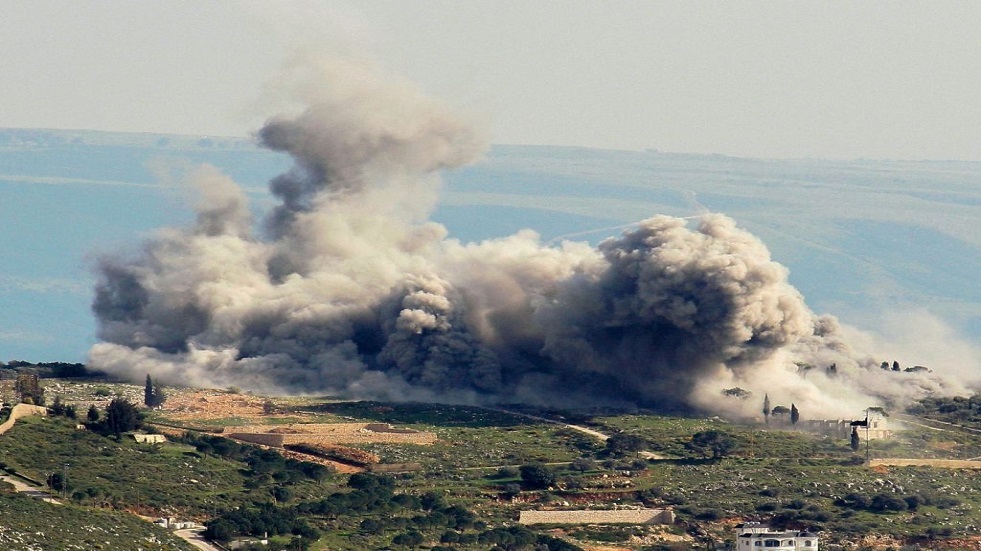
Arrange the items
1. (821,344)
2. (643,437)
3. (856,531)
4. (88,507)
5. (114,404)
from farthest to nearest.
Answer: (821,344), (643,437), (114,404), (856,531), (88,507)

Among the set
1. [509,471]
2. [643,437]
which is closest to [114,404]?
[509,471]

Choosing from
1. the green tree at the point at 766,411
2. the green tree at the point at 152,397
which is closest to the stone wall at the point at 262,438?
the green tree at the point at 152,397

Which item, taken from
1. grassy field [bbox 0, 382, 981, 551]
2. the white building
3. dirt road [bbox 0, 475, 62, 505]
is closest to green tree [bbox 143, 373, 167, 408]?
grassy field [bbox 0, 382, 981, 551]

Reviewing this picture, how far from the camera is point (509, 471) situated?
94938 millimetres

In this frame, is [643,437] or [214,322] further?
[214,322]

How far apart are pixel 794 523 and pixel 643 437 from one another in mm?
16243

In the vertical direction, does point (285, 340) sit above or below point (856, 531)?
above

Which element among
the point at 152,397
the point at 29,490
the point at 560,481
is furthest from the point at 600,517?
the point at 152,397

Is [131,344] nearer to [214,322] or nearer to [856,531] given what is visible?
[214,322]

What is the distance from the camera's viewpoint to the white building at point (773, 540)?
79831 mm

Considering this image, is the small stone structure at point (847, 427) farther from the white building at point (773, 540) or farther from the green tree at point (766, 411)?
the white building at point (773, 540)

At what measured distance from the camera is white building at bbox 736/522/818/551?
262 feet

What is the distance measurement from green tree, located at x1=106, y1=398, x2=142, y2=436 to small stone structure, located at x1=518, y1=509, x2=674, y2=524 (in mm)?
16548

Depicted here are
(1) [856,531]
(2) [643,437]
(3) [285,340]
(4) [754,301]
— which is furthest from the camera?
(3) [285,340]
